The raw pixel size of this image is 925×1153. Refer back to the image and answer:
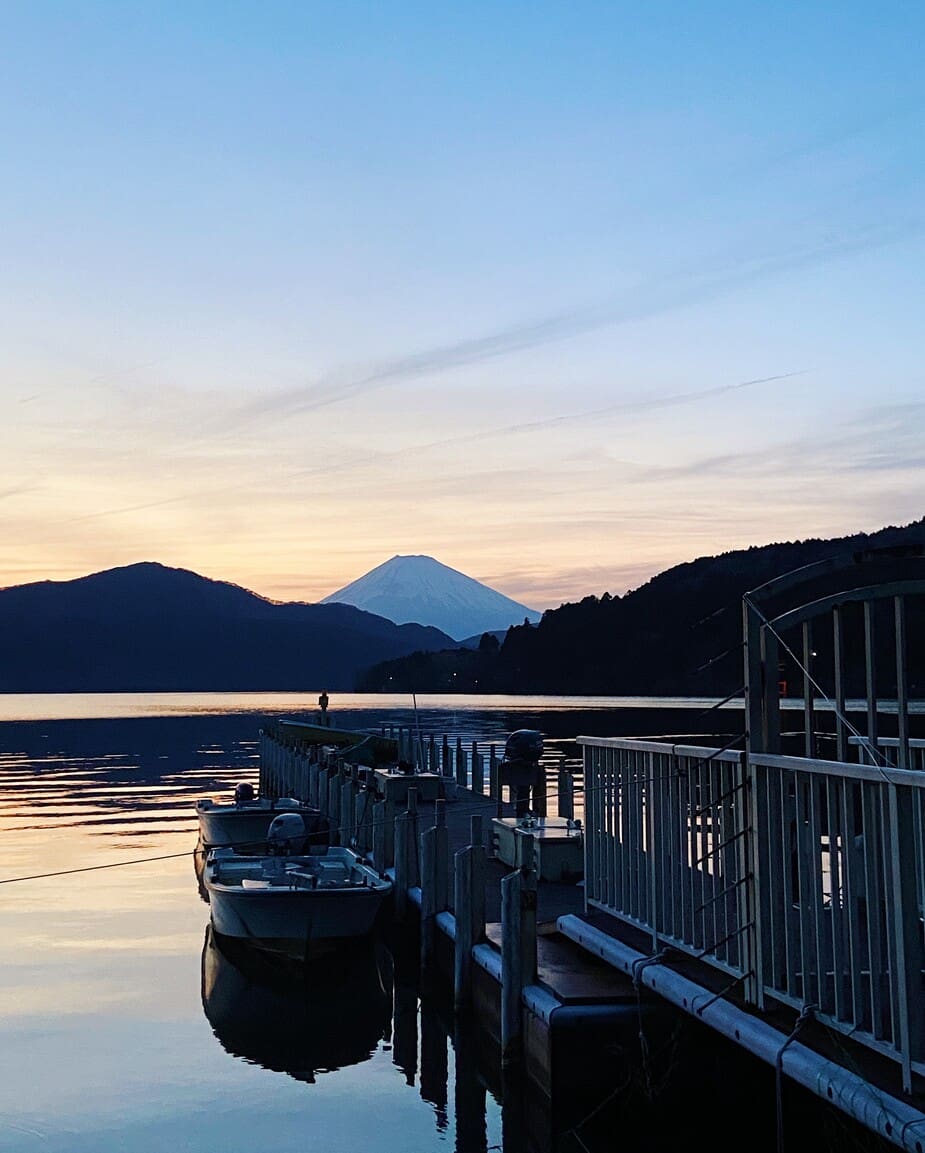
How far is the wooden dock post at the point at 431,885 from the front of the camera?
1780cm

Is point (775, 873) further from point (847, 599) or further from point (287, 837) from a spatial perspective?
point (287, 837)

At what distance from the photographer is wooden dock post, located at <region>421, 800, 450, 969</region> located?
58.4 feet

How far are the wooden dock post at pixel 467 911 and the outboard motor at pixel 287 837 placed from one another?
722 centimetres

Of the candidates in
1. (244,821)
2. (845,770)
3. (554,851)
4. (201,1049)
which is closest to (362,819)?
(244,821)

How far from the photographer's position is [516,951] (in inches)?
470

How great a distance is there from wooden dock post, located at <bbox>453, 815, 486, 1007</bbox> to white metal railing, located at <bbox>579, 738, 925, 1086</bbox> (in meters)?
2.38

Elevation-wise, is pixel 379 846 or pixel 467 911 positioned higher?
pixel 467 911

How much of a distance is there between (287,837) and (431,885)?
5430 mm

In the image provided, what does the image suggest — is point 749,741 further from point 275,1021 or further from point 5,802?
point 5,802

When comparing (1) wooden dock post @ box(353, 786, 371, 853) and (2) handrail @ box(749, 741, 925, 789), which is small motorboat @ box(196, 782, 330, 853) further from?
(2) handrail @ box(749, 741, 925, 789)

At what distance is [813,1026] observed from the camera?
8211 mm

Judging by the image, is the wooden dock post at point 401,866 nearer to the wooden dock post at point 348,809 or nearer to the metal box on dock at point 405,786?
the wooden dock post at point 348,809

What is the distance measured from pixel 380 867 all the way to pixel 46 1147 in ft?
34.6

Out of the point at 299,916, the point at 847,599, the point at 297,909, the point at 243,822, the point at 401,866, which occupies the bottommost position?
the point at 299,916
